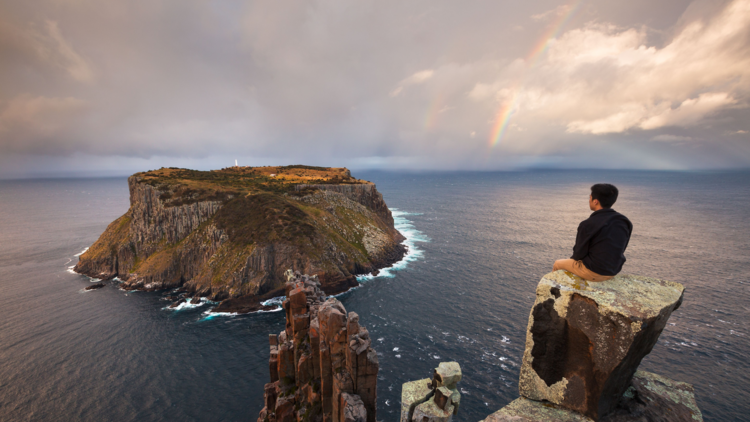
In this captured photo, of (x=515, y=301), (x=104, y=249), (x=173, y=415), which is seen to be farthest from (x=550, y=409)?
(x=104, y=249)

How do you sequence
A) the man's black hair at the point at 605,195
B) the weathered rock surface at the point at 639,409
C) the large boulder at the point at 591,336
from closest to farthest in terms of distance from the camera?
the large boulder at the point at 591,336 < the weathered rock surface at the point at 639,409 < the man's black hair at the point at 605,195

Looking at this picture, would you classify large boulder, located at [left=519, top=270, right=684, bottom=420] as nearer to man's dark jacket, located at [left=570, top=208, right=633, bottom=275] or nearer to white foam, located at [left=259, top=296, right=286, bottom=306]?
man's dark jacket, located at [left=570, top=208, right=633, bottom=275]

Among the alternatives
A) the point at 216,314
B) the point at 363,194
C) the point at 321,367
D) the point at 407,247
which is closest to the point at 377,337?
the point at 321,367

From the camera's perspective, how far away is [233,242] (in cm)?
8700

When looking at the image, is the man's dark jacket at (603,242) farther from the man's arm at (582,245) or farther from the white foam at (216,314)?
the white foam at (216,314)

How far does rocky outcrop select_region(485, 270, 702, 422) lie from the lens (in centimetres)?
616

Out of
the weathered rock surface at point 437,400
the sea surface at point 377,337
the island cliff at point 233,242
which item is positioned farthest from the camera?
the island cliff at point 233,242

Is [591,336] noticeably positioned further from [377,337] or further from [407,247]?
[407,247]

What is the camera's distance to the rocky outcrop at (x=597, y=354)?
6.16 metres

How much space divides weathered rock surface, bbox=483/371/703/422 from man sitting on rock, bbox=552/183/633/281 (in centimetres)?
294

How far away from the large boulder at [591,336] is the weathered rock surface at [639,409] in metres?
0.21

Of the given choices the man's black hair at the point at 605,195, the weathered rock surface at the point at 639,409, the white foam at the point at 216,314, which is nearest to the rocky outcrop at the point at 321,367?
the weathered rock surface at the point at 639,409

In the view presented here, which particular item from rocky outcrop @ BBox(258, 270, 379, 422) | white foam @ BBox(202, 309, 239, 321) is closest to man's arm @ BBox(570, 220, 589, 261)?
rocky outcrop @ BBox(258, 270, 379, 422)

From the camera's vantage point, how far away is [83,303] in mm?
76938
